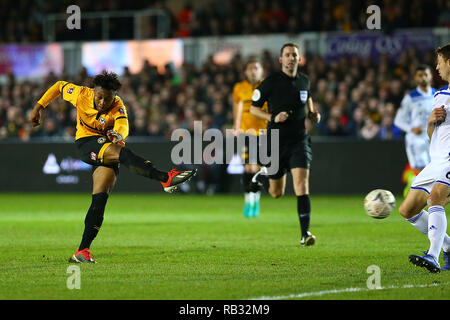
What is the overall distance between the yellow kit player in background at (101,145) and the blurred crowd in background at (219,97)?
34.4ft

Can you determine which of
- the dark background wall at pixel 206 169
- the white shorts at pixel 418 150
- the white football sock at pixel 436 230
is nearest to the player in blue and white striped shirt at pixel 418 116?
the white shorts at pixel 418 150

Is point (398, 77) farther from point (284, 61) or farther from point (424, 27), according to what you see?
point (284, 61)

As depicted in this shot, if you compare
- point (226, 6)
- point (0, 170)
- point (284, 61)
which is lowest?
point (0, 170)

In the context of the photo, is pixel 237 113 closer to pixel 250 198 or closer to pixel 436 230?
pixel 250 198

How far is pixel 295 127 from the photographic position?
1088 centimetres

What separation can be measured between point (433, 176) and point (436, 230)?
0.51m

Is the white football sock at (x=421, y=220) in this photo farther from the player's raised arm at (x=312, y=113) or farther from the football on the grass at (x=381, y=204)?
the player's raised arm at (x=312, y=113)

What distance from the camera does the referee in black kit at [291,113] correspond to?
10.6m

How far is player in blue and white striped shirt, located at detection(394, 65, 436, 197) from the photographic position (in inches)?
571

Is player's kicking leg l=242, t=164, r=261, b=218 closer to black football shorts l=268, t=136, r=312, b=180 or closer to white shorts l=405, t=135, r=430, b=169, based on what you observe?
white shorts l=405, t=135, r=430, b=169

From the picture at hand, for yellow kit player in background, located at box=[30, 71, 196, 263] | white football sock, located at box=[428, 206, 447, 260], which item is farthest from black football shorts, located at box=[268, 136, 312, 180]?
white football sock, located at box=[428, 206, 447, 260]

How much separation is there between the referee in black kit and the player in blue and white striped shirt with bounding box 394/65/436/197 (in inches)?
161

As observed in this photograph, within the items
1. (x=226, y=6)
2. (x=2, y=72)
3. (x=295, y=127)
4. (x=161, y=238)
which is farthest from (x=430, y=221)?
(x=2, y=72)
